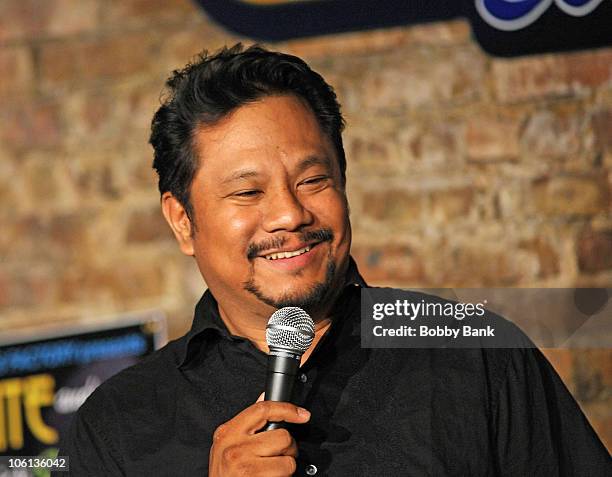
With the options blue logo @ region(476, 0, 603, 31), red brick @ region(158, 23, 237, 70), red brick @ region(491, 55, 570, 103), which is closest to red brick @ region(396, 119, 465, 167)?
red brick @ region(491, 55, 570, 103)

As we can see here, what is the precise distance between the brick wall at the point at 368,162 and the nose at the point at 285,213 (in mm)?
1040

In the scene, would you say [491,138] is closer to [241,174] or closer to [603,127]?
[603,127]

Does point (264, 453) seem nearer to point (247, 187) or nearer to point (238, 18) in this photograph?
point (247, 187)

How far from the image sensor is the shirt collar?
5.91ft

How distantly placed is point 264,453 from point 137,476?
1.23 feet

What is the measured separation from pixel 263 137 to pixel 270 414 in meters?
0.51

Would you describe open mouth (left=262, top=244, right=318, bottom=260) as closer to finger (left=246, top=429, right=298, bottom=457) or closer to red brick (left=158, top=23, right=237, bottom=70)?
finger (left=246, top=429, right=298, bottom=457)

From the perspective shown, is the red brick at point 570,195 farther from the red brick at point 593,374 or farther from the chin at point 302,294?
the chin at point 302,294

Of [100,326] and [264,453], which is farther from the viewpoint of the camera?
[100,326]

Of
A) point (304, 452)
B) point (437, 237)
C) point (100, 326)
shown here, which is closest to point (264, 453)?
point (304, 452)

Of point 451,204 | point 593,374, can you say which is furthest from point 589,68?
point 593,374

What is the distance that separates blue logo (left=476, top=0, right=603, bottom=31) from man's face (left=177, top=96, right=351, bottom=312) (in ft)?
3.30

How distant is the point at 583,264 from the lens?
2.58 m

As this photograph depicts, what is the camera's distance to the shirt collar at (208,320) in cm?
180
